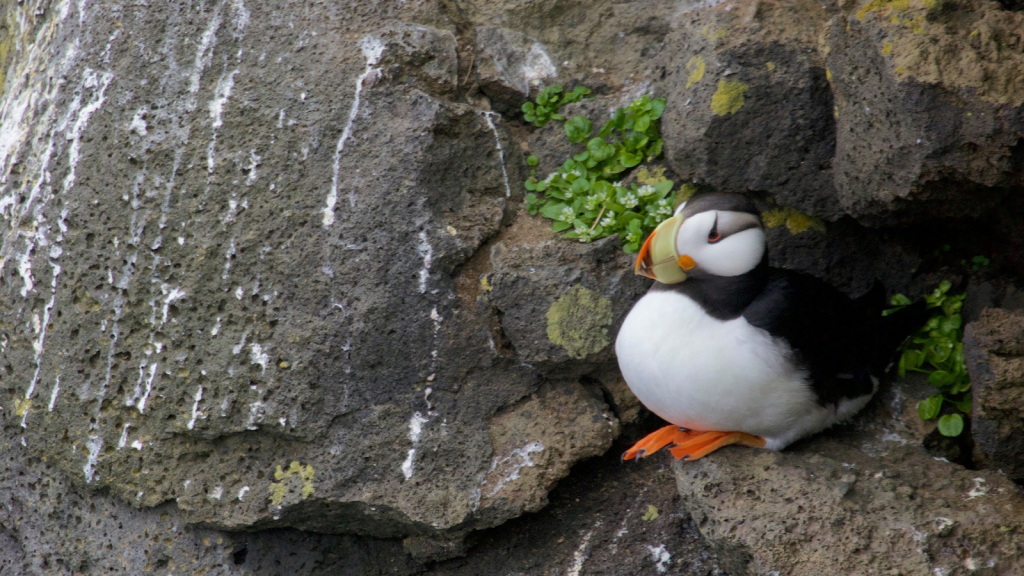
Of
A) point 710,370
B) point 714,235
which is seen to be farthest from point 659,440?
point 714,235

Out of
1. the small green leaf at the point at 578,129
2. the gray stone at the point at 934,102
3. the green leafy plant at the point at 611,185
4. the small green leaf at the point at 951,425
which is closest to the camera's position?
the gray stone at the point at 934,102

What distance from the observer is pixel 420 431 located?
3.01 m

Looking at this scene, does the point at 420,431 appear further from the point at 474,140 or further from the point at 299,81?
the point at 299,81

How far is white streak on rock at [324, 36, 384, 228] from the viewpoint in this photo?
304 centimetres

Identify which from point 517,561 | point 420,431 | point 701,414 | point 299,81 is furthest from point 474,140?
point 517,561

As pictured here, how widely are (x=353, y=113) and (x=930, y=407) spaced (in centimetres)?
231

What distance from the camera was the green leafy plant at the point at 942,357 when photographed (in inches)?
111

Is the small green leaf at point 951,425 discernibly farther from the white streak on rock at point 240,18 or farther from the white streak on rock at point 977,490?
the white streak on rock at point 240,18

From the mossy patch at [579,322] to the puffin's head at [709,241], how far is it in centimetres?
47

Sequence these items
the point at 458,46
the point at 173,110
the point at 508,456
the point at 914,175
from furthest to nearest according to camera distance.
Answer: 1. the point at 458,46
2. the point at 173,110
3. the point at 508,456
4. the point at 914,175

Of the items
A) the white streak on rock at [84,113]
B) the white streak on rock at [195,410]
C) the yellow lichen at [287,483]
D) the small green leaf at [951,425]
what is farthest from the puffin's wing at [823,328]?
the white streak on rock at [84,113]

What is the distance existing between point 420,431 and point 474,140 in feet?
3.71

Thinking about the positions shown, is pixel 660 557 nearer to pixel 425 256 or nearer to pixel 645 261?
pixel 645 261

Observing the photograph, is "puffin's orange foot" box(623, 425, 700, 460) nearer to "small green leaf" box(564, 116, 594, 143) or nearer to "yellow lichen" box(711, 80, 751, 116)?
"yellow lichen" box(711, 80, 751, 116)
